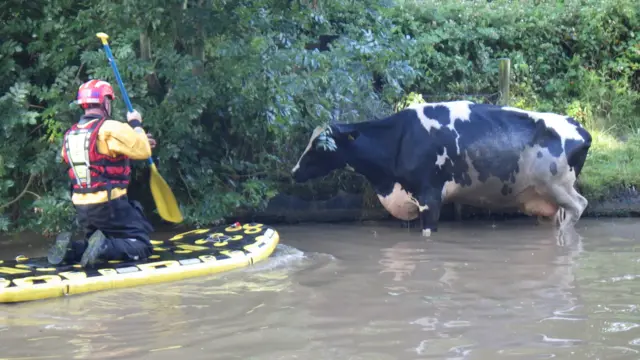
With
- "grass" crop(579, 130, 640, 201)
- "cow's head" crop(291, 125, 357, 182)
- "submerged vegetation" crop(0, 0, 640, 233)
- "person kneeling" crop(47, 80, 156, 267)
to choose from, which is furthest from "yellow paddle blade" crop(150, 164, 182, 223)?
"grass" crop(579, 130, 640, 201)

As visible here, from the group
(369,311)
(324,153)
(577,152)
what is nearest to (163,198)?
(324,153)

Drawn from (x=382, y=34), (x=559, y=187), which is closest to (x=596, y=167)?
(x=559, y=187)

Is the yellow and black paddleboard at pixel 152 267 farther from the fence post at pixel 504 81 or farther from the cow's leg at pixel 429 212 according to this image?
the fence post at pixel 504 81

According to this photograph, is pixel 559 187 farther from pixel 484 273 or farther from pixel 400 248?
pixel 484 273

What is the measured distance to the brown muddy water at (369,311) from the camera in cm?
Answer: 541

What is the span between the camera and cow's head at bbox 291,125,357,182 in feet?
34.4

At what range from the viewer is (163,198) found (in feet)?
28.2

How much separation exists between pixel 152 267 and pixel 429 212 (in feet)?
13.0

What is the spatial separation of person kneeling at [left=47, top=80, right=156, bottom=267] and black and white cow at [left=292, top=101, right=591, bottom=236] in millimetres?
3290

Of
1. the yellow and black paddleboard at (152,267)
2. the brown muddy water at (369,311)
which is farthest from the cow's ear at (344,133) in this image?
the yellow and black paddleboard at (152,267)

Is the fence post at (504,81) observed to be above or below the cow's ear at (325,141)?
above

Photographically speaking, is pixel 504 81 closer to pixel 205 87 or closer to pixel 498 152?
pixel 498 152

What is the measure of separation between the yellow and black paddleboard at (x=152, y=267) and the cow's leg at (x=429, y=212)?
7.20ft

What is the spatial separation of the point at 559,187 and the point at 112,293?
5700 mm
